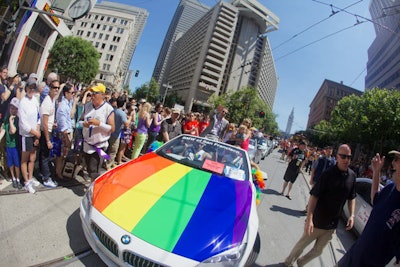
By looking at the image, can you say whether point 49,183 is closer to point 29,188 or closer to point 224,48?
point 29,188

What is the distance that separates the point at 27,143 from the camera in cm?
371

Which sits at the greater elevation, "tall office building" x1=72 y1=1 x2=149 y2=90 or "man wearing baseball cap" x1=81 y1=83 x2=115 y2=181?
"tall office building" x1=72 y1=1 x2=149 y2=90

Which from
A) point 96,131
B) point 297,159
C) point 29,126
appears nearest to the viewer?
point 29,126

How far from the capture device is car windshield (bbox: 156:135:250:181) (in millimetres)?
3532

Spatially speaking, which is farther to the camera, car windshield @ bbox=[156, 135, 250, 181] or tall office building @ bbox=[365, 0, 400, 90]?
tall office building @ bbox=[365, 0, 400, 90]

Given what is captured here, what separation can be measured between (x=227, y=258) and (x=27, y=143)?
11.5ft

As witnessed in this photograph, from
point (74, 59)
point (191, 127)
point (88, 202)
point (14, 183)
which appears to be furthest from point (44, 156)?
point (74, 59)

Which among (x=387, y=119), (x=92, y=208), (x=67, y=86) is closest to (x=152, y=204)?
(x=92, y=208)

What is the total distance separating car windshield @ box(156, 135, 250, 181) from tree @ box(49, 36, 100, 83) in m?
39.0

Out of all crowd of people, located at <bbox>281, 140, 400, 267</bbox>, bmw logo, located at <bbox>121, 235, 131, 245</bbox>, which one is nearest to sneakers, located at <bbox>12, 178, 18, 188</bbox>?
bmw logo, located at <bbox>121, 235, 131, 245</bbox>

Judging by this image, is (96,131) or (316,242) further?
(96,131)

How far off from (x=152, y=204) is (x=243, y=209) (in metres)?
1.06

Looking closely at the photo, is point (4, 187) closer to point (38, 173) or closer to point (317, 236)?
point (38, 173)

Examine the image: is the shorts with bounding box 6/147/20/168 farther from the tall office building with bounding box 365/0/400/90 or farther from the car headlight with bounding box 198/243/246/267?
the tall office building with bounding box 365/0/400/90
